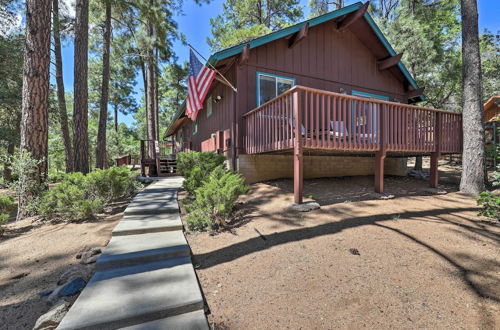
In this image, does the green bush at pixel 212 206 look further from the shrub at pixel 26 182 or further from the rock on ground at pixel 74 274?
the shrub at pixel 26 182

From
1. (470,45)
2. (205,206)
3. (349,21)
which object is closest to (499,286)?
(205,206)

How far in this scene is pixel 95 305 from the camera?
1.99 metres

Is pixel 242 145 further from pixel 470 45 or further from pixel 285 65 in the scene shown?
pixel 470 45

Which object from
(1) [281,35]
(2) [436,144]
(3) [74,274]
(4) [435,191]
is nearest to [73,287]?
(3) [74,274]

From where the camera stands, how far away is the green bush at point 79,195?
4.31 m

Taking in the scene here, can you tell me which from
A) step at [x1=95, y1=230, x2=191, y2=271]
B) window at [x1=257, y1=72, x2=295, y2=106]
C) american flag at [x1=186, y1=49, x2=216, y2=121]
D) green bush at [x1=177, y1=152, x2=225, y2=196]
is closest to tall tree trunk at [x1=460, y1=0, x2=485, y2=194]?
window at [x1=257, y1=72, x2=295, y2=106]

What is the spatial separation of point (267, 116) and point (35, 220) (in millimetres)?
5579

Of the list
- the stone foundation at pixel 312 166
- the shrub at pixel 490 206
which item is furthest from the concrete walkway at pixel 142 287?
the shrub at pixel 490 206

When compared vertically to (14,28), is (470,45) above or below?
below

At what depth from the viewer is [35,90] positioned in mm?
5125

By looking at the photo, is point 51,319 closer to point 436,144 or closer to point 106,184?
point 106,184

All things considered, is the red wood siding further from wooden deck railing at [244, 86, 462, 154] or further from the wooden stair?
the wooden stair

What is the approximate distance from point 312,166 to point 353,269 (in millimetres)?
5438

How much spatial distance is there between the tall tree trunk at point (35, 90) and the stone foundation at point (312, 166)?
4953 mm
